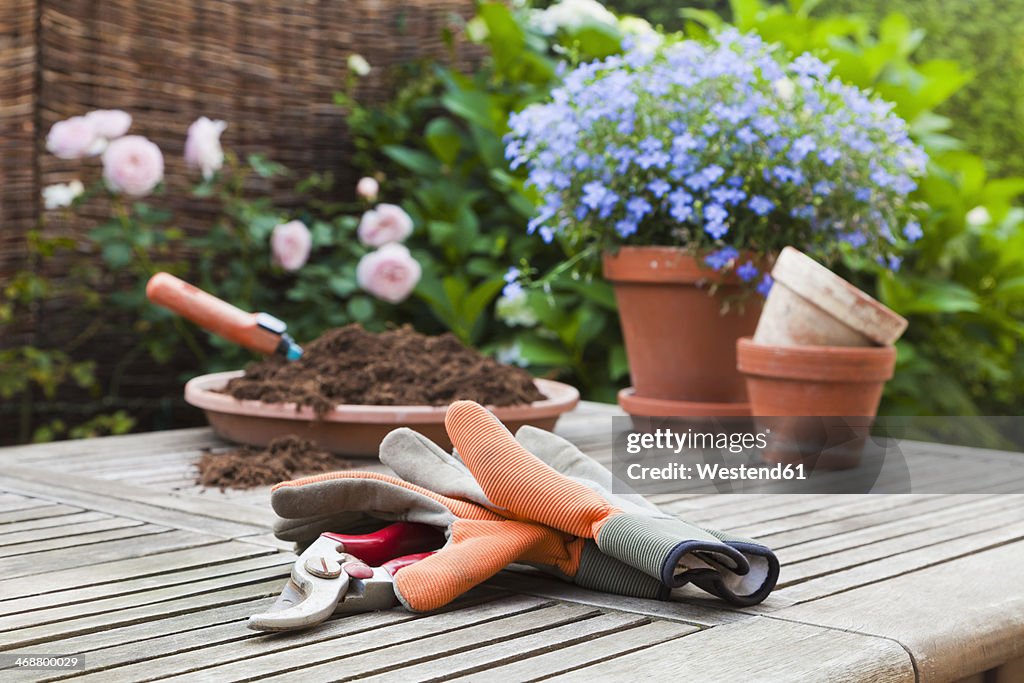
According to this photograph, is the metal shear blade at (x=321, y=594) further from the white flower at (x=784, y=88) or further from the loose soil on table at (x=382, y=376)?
the white flower at (x=784, y=88)

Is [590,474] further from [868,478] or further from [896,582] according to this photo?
[868,478]

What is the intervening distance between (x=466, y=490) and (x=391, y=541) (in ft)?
0.33

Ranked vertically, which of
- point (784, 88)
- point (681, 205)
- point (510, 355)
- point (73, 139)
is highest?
point (784, 88)

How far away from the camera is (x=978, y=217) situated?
3.34m

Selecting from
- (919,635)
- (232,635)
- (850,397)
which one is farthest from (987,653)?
(850,397)

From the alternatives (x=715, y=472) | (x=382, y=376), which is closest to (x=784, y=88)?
(x=715, y=472)

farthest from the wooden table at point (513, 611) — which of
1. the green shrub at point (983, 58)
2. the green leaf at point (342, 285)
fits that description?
the green shrub at point (983, 58)

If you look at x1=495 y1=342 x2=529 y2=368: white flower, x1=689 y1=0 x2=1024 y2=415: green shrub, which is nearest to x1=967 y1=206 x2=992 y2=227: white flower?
x1=689 y1=0 x2=1024 y2=415: green shrub

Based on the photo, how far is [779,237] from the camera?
6.82ft

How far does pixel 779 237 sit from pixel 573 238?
0.39m

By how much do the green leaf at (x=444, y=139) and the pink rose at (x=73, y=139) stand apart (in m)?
1.08

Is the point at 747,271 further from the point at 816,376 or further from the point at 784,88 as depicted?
the point at 784,88

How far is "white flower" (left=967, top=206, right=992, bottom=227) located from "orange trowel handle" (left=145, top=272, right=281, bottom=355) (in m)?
2.28

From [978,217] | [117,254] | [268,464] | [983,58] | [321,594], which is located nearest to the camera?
[321,594]
